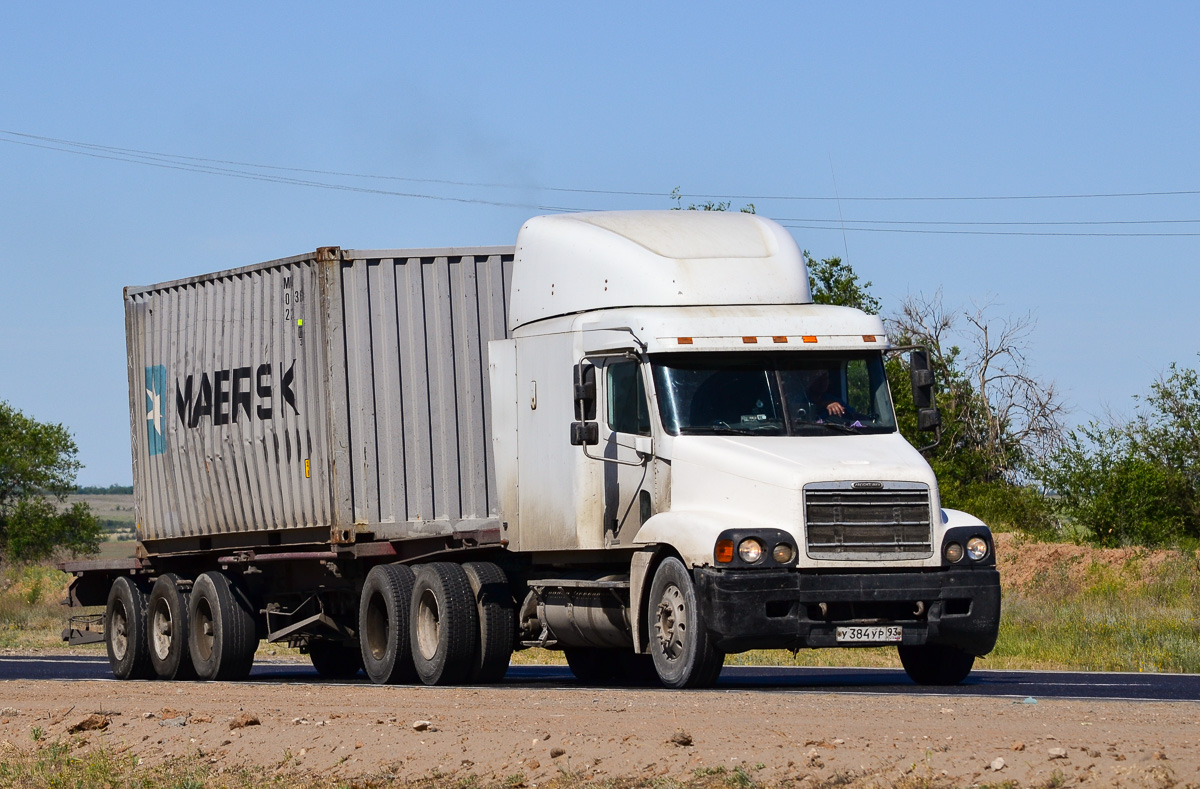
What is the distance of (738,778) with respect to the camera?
28.3 feet

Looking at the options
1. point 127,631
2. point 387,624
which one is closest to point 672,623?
point 387,624

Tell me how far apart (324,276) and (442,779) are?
309 inches

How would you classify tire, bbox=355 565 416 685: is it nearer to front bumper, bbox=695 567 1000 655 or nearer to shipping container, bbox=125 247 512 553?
shipping container, bbox=125 247 512 553

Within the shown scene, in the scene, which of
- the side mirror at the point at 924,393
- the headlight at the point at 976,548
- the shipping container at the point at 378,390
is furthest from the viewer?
the shipping container at the point at 378,390

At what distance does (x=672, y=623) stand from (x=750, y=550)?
38.7 inches

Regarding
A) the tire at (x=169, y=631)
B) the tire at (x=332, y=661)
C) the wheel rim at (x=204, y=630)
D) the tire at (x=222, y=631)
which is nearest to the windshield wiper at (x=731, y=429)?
the tire at (x=222, y=631)

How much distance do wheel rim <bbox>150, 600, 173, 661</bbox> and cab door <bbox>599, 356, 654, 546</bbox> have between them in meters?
7.17

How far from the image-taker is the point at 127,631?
66.6ft

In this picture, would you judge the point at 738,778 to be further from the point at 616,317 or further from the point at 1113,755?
the point at 616,317

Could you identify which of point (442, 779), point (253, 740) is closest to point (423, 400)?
point (253, 740)

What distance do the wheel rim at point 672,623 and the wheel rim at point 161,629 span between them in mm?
7841

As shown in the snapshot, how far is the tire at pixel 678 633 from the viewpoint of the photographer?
42.9ft

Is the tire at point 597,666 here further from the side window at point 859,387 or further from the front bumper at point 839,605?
the front bumper at point 839,605

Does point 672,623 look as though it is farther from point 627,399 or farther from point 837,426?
point 837,426
